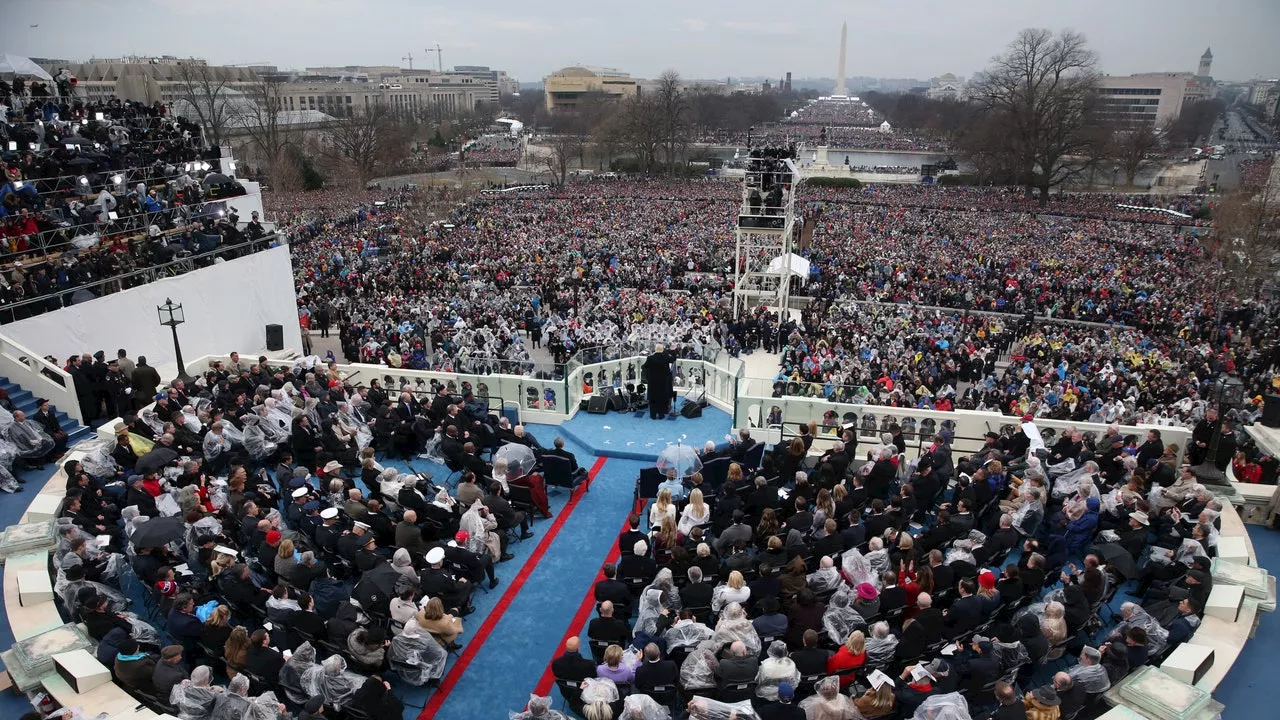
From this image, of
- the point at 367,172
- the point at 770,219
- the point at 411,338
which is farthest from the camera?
the point at 367,172

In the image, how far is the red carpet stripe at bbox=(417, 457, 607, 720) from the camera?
7.34 m

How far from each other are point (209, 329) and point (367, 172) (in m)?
53.2

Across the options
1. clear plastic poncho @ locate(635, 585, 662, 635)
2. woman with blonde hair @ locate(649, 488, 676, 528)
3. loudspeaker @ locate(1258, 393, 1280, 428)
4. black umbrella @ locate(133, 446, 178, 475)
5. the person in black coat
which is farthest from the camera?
loudspeaker @ locate(1258, 393, 1280, 428)

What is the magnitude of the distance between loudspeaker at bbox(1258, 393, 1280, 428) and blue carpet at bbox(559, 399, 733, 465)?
8.36 metres

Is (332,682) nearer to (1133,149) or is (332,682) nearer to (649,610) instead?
(649,610)

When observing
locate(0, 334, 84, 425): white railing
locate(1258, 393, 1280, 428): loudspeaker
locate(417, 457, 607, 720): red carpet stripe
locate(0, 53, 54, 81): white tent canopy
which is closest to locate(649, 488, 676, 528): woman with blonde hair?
locate(417, 457, 607, 720): red carpet stripe

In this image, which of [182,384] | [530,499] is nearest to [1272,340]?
[530,499]

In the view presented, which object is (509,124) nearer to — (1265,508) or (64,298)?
(64,298)

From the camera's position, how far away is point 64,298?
15461mm

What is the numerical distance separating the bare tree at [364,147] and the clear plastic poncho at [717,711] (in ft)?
208

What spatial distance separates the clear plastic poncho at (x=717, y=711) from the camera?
6141mm

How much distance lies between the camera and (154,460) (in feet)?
31.9

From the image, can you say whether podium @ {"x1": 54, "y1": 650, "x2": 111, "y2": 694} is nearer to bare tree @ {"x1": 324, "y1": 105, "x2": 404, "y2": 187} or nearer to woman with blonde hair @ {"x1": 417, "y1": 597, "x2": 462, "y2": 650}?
woman with blonde hair @ {"x1": 417, "y1": 597, "x2": 462, "y2": 650}

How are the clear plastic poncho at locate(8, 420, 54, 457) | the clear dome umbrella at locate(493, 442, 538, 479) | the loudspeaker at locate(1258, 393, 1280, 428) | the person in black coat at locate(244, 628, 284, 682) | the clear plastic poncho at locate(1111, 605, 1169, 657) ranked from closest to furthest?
the person in black coat at locate(244, 628, 284, 682) → the clear plastic poncho at locate(1111, 605, 1169, 657) → the clear dome umbrella at locate(493, 442, 538, 479) → the clear plastic poncho at locate(8, 420, 54, 457) → the loudspeaker at locate(1258, 393, 1280, 428)
